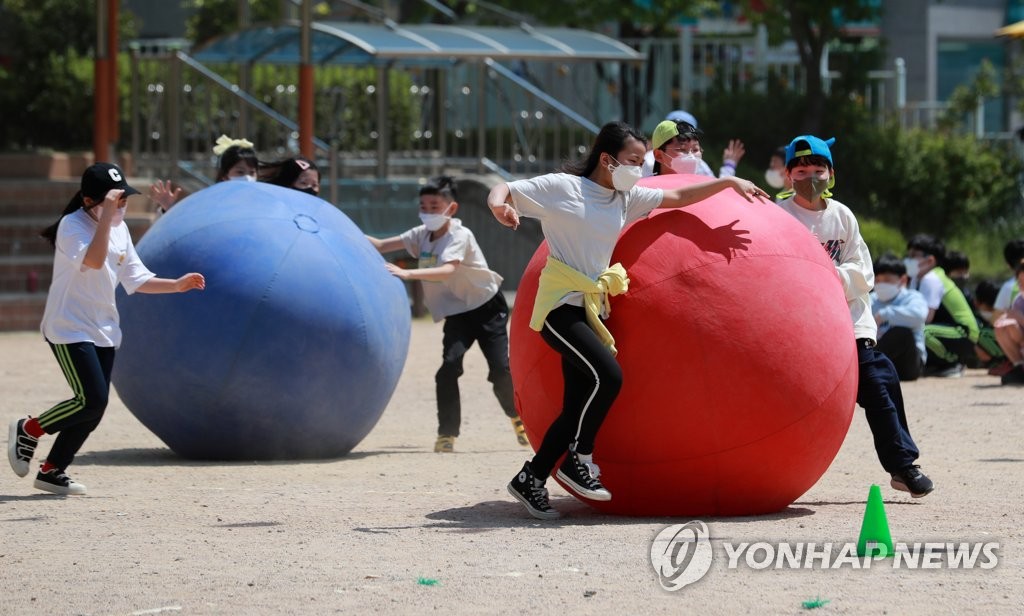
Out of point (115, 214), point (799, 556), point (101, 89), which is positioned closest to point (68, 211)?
point (115, 214)

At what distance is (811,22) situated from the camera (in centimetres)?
2489

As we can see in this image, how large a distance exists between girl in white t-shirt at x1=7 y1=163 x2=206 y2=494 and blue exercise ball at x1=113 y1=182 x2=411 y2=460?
0.65 metres

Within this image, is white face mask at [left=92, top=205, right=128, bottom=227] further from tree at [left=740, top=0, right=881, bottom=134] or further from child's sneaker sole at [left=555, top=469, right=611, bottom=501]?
tree at [left=740, top=0, right=881, bottom=134]

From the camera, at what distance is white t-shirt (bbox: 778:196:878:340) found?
27.8 ft

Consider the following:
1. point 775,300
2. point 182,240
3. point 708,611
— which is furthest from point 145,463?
point 708,611

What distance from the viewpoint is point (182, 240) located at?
1002 centimetres

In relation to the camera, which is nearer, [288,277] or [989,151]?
[288,277]

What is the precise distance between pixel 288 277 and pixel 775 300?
3285mm

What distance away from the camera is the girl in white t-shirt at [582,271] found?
25.0 ft

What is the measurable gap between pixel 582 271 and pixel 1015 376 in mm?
7782

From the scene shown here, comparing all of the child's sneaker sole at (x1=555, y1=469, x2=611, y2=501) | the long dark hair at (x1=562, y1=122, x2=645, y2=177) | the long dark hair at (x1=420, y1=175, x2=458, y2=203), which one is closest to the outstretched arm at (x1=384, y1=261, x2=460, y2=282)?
the long dark hair at (x1=420, y1=175, x2=458, y2=203)

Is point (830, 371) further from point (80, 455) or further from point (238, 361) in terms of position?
point (80, 455)

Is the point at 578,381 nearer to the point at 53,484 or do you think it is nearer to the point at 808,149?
the point at 808,149

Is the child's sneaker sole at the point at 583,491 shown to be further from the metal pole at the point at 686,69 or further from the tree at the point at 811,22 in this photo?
the metal pole at the point at 686,69
